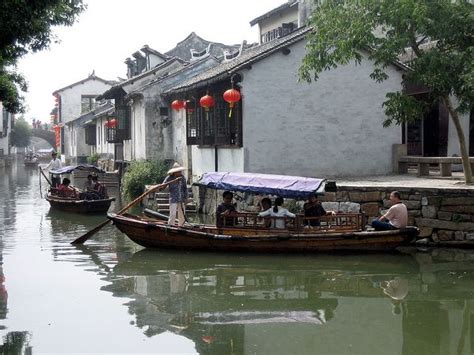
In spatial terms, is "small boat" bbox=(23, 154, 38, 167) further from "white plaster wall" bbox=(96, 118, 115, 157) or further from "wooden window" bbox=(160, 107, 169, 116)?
"wooden window" bbox=(160, 107, 169, 116)

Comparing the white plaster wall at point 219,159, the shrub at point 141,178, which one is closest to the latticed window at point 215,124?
the white plaster wall at point 219,159

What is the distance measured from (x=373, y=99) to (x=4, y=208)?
1368 centimetres

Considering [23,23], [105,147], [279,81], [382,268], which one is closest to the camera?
[23,23]

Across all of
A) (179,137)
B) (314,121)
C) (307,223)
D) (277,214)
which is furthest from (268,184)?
(179,137)

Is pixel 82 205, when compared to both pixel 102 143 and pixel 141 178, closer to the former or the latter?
pixel 141 178

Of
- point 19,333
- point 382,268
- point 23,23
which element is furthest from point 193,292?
point 23,23

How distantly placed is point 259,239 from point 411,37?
5.16m

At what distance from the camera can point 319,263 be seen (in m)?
12.6

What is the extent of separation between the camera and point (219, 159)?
19.5m

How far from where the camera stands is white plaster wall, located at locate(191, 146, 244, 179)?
17.7 m

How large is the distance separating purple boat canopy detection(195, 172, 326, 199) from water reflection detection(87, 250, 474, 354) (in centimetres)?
133

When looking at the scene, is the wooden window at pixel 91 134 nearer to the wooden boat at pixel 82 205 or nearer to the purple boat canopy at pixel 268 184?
the wooden boat at pixel 82 205

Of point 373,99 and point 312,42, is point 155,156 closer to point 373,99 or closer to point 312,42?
point 373,99

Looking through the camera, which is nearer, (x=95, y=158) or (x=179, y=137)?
(x=179, y=137)
